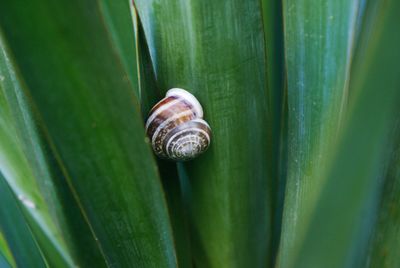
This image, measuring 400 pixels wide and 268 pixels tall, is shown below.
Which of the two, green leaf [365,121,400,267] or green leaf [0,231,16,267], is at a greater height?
green leaf [365,121,400,267]

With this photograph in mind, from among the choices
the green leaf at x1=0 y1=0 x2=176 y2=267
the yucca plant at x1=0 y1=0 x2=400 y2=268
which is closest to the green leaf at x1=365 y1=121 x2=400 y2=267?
the yucca plant at x1=0 y1=0 x2=400 y2=268

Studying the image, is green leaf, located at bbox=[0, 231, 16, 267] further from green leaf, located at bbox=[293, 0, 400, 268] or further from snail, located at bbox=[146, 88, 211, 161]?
green leaf, located at bbox=[293, 0, 400, 268]

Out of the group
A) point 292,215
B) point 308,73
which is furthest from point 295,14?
point 292,215

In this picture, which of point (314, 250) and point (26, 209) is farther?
point (26, 209)

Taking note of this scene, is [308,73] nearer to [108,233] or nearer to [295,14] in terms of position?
[295,14]

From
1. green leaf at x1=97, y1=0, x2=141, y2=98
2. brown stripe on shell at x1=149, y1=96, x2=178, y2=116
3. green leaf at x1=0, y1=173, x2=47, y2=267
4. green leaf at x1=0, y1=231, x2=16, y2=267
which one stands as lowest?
green leaf at x1=0, y1=231, x2=16, y2=267

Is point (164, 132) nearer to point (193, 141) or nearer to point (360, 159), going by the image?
point (193, 141)
